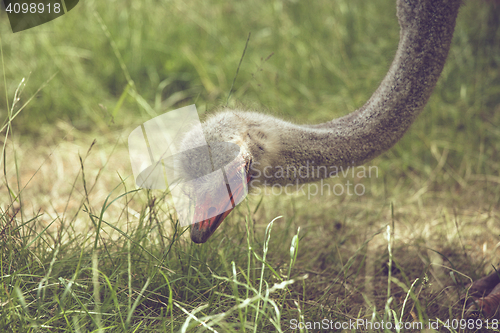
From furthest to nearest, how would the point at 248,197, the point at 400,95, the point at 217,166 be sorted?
the point at 248,197
the point at 400,95
the point at 217,166

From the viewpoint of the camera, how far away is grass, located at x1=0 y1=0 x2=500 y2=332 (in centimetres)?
Result: 164

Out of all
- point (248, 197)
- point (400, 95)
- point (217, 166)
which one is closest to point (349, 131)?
point (400, 95)

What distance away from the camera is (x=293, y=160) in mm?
1591

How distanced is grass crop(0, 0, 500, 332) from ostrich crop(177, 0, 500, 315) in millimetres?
222

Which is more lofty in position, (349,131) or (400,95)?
(400,95)

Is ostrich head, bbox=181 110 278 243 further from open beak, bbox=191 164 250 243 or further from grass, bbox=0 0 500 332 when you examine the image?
grass, bbox=0 0 500 332

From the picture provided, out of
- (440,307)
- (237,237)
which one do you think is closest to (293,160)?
(237,237)

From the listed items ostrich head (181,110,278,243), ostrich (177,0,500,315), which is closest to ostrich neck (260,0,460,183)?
ostrich (177,0,500,315)

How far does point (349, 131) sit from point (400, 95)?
27 cm

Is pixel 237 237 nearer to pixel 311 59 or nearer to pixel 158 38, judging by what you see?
pixel 311 59

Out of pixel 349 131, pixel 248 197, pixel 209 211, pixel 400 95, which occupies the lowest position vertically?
pixel 248 197

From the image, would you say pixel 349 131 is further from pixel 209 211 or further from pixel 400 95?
pixel 209 211

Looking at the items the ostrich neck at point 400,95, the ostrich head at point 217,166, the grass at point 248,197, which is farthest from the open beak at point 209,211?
Result: the ostrich neck at point 400,95

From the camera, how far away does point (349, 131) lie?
1.73m
